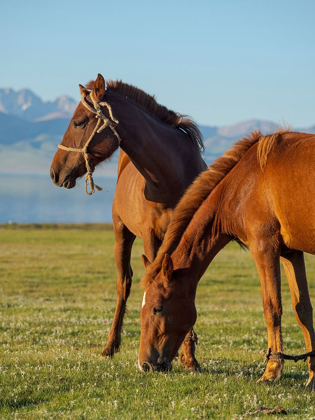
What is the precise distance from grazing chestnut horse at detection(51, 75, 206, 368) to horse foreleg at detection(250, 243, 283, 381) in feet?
5.37

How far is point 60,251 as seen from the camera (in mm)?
36625

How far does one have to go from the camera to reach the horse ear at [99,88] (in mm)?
8305

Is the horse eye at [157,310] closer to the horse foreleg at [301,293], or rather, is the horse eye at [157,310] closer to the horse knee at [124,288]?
the horse foreleg at [301,293]

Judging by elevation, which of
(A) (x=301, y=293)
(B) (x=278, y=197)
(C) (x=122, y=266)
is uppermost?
(B) (x=278, y=197)

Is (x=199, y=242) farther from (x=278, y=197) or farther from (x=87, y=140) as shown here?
(x=87, y=140)

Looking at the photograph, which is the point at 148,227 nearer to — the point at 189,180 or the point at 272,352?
the point at 189,180

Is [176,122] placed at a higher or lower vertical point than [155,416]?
higher

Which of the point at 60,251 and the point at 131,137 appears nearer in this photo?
the point at 131,137

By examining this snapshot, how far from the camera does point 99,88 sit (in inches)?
329

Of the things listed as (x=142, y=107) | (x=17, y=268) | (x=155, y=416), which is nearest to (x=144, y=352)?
(x=155, y=416)

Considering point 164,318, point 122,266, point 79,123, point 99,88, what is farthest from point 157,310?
point 122,266

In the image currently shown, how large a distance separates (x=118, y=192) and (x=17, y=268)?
60.6 feet

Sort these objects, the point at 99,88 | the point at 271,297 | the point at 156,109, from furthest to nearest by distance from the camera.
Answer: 1. the point at 156,109
2. the point at 99,88
3. the point at 271,297

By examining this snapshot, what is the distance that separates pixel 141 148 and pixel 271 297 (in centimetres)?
301
